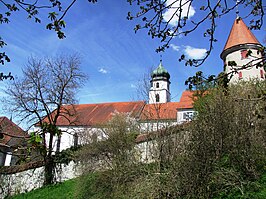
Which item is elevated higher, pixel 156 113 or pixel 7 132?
pixel 156 113

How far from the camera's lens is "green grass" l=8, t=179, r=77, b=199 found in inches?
521

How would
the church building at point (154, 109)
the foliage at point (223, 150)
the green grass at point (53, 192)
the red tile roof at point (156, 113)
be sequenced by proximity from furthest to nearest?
1. the green grass at point (53, 192)
2. the church building at point (154, 109)
3. the red tile roof at point (156, 113)
4. the foliage at point (223, 150)

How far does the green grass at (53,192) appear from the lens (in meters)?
13.2

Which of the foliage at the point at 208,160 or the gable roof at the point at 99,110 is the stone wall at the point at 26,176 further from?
the gable roof at the point at 99,110

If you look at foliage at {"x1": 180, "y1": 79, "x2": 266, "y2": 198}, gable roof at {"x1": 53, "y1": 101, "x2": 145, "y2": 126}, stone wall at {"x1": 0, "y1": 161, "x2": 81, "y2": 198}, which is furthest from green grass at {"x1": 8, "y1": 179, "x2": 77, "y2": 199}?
gable roof at {"x1": 53, "y1": 101, "x2": 145, "y2": 126}

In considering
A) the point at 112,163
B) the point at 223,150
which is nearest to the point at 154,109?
the point at 112,163

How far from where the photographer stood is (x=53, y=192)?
1438cm

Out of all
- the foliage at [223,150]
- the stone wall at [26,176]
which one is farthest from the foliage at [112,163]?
the stone wall at [26,176]

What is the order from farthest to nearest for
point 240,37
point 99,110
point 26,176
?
point 99,110, point 240,37, point 26,176

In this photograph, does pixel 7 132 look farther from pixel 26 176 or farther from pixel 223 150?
pixel 26 176

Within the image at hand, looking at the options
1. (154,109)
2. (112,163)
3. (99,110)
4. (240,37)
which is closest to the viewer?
(112,163)

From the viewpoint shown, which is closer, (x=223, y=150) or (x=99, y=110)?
(x=223, y=150)

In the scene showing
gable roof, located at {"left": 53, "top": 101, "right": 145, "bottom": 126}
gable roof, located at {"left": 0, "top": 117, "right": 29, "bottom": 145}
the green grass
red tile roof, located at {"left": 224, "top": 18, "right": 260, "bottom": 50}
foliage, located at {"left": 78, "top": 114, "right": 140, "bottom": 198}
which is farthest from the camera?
gable roof, located at {"left": 53, "top": 101, "right": 145, "bottom": 126}

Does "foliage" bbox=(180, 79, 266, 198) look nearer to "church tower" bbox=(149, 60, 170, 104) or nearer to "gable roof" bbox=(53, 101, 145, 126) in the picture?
"gable roof" bbox=(53, 101, 145, 126)
